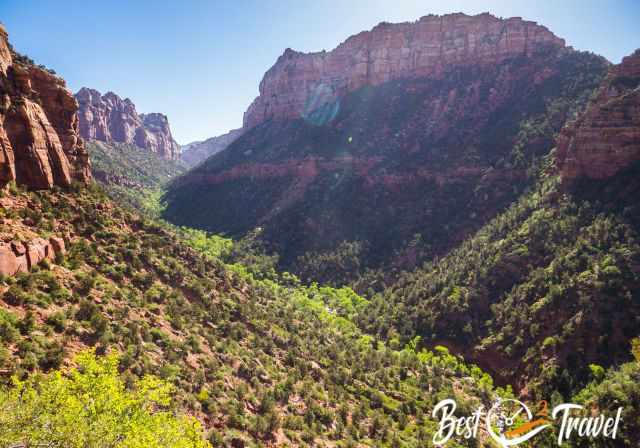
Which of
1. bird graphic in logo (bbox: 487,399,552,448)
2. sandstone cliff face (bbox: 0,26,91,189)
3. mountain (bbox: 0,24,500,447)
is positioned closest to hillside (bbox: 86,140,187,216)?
sandstone cliff face (bbox: 0,26,91,189)

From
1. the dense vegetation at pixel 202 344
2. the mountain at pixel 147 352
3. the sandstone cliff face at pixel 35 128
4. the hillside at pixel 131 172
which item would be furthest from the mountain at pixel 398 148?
the sandstone cliff face at pixel 35 128

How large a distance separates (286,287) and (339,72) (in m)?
92.0

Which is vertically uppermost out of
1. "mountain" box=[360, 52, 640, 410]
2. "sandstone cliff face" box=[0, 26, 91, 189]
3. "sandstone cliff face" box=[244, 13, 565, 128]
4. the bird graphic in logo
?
"sandstone cliff face" box=[244, 13, 565, 128]

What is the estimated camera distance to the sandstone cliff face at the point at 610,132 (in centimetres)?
4012

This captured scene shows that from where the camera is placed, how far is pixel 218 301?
29.1 m

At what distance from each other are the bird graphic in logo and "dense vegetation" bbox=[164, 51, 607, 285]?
2786 cm

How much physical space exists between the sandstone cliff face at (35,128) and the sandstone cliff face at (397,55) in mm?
93126

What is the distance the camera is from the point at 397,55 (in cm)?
10644

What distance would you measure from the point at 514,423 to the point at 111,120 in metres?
198

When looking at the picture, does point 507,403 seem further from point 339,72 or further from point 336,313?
point 339,72

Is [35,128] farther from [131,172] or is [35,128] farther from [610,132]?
[131,172]

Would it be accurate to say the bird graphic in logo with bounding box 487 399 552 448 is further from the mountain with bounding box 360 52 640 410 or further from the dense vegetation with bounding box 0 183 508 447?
the mountain with bounding box 360 52 640 410

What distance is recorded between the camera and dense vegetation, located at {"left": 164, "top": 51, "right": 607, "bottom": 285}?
192 ft

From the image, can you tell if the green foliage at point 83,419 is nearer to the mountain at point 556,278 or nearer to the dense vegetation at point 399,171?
the mountain at point 556,278
